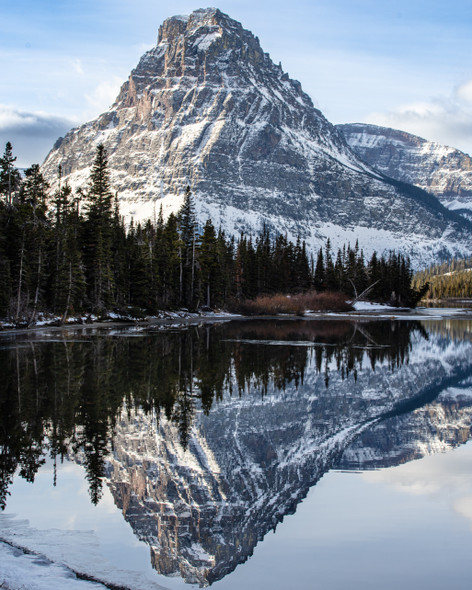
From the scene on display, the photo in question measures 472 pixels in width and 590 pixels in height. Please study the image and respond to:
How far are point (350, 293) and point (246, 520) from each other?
396 feet

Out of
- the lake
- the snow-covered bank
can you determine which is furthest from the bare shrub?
the snow-covered bank

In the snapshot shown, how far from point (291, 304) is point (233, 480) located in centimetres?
8452

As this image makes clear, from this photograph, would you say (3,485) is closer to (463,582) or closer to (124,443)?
(124,443)

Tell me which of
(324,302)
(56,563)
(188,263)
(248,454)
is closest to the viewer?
(56,563)

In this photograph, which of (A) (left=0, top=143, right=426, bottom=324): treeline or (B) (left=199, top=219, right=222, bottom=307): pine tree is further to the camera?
(B) (left=199, top=219, right=222, bottom=307): pine tree

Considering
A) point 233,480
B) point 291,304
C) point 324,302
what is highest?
point 324,302

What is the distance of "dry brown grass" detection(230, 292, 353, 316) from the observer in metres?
91.8

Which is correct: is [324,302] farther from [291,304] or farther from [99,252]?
[99,252]

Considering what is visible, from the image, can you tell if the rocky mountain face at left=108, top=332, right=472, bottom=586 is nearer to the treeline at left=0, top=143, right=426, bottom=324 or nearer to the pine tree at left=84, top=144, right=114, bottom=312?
the treeline at left=0, top=143, right=426, bottom=324

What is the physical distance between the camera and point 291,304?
96188 mm

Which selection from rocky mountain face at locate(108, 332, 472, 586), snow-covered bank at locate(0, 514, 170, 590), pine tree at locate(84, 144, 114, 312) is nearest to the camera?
snow-covered bank at locate(0, 514, 170, 590)

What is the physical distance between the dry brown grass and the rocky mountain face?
66.6m

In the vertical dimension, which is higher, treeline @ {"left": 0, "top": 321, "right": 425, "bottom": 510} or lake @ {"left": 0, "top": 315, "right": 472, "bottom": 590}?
treeline @ {"left": 0, "top": 321, "right": 425, "bottom": 510}

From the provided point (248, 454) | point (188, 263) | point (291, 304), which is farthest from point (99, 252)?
point (248, 454)
